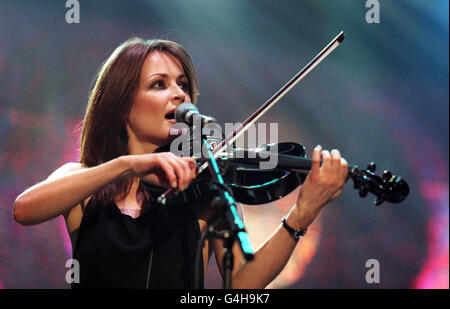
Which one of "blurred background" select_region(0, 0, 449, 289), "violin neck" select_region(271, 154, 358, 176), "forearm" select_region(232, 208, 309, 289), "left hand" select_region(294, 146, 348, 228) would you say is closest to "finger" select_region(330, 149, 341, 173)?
"left hand" select_region(294, 146, 348, 228)

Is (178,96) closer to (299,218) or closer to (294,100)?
(299,218)

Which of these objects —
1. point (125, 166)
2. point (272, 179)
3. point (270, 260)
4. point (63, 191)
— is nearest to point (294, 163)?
point (272, 179)

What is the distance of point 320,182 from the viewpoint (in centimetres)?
131

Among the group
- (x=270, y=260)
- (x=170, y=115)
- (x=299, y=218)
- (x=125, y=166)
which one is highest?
(x=170, y=115)

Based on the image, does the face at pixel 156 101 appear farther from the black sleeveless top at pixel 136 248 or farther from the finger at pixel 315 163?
the finger at pixel 315 163

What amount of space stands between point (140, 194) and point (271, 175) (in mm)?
499

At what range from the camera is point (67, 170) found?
1514mm

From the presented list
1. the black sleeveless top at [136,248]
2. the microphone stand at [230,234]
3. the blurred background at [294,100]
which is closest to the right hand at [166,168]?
the microphone stand at [230,234]

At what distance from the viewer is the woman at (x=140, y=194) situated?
1.25 m

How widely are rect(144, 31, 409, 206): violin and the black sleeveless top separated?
0.11 m

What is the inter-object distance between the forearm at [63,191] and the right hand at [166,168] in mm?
56
